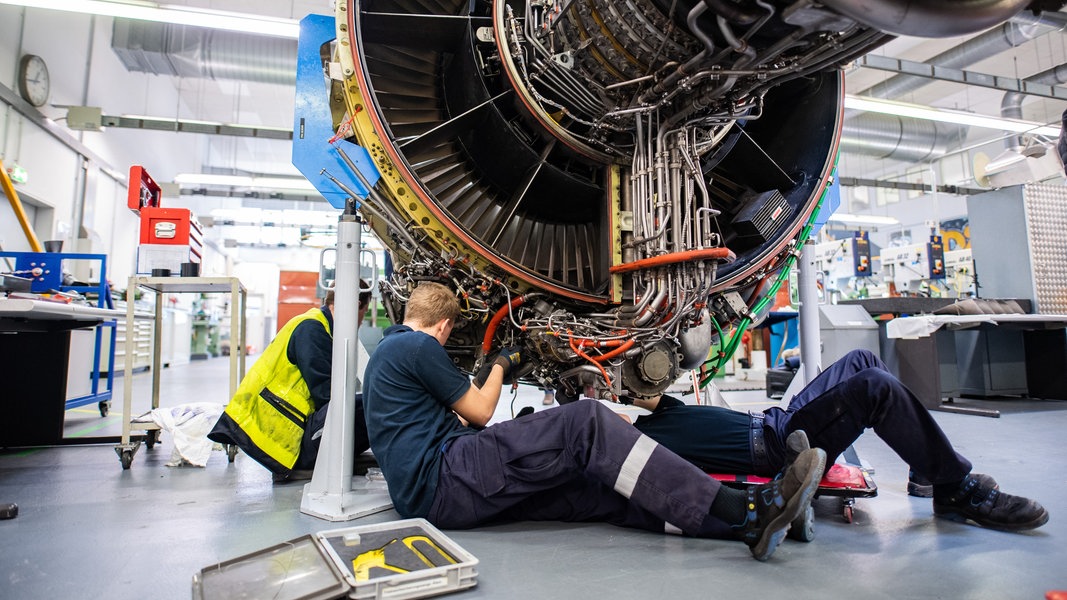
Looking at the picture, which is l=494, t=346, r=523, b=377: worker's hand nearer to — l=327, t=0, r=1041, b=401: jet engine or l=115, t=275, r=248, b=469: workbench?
l=327, t=0, r=1041, b=401: jet engine

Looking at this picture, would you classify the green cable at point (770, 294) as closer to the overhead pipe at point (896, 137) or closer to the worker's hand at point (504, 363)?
the worker's hand at point (504, 363)

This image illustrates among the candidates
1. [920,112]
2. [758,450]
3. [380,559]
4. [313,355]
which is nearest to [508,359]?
[380,559]

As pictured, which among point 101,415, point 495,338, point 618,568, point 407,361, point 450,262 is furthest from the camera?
point 101,415

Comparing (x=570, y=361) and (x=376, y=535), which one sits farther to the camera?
(x=570, y=361)

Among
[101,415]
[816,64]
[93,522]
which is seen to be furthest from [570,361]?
[101,415]

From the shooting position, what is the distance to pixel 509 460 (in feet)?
5.11

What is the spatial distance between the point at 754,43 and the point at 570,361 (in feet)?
3.78

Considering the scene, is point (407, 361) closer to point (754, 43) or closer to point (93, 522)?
point (93, 522)

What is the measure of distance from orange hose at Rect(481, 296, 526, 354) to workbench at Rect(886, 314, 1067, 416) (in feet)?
12.6

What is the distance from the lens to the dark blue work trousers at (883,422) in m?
1.60

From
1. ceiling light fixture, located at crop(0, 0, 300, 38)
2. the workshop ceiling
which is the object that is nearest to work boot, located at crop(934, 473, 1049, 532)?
ceiling light fixture, located at crop(0, 0, 300, 38)

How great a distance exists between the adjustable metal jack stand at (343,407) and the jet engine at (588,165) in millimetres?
180

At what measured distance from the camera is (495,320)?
6.85 feet

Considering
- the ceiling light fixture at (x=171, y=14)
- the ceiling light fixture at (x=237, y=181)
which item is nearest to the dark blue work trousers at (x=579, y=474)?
the ceiling light fixture at (x=171, y=14)
